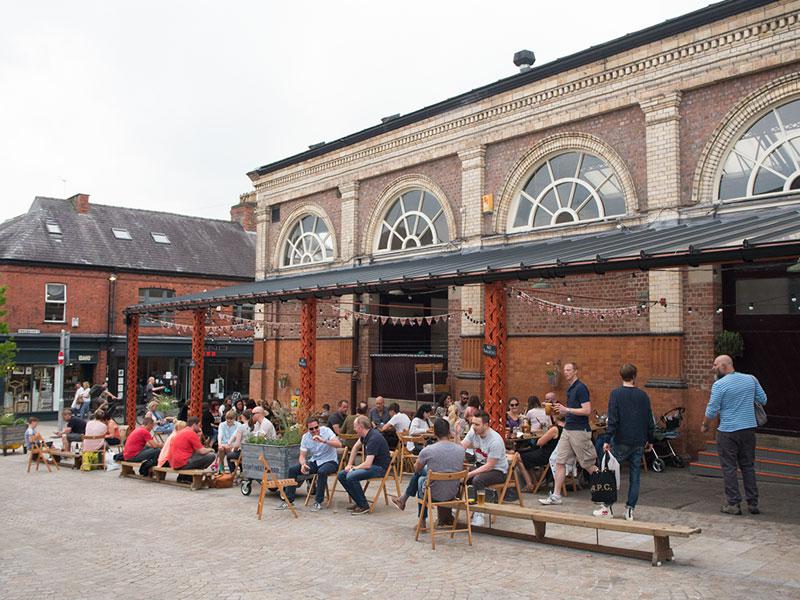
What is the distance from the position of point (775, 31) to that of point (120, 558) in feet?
42.7

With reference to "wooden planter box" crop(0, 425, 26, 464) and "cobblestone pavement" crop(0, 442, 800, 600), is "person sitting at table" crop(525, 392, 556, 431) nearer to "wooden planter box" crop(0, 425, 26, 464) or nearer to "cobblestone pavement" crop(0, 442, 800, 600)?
"cobblestone pavement" crop(0, 442, 800, 600)

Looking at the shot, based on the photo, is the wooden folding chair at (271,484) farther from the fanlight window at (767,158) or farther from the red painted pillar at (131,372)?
the red painted pillar at (131,372)

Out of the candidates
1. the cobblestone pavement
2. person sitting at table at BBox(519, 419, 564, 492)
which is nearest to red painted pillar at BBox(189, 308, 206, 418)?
the cobblestone pavement

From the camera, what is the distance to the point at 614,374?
47.2 ft

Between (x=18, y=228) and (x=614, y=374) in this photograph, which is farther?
(x=18, y=228)

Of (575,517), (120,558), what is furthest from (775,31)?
(120,558)

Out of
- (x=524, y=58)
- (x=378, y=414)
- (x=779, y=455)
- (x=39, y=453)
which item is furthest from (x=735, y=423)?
(x=39, y=453)

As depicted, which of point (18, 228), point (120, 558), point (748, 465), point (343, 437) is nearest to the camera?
point (120, 558)

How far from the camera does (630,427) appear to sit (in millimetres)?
8211

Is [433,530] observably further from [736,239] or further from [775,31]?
[775,31]

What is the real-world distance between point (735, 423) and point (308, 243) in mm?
17259

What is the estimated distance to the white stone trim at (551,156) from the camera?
48.1ft

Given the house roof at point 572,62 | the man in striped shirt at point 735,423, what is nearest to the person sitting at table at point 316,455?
the man in striped shirt at point 735,423

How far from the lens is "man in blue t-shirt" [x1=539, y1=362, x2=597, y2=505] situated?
8734 mm
